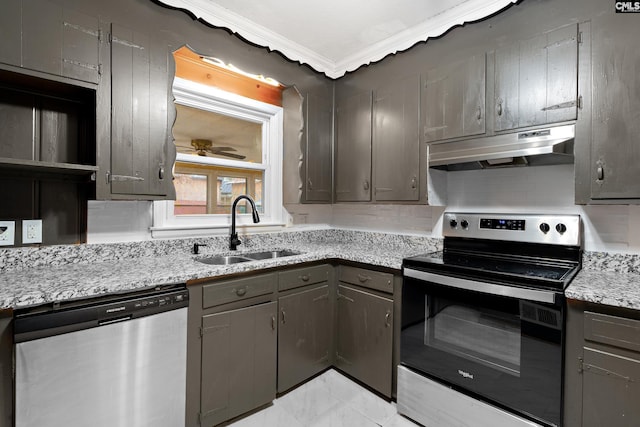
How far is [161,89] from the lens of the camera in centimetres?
182

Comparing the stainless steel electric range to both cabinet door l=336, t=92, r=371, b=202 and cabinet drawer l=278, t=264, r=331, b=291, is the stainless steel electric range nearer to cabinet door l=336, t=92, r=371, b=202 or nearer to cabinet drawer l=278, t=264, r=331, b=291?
cabinet drawer l=278, t=264, r=331, b=291

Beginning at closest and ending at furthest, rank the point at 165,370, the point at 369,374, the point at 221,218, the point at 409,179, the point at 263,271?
1. the point at 165,370
2. the point at 263,271
3. the point at 369,374
4. the point at 409,179
5. the point at 221,218

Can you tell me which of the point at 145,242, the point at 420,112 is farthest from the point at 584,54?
the point at 145,242

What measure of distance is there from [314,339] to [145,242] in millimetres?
1321

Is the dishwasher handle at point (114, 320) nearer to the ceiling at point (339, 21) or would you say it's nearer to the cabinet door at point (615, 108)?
the ceiling at point (339, 21)

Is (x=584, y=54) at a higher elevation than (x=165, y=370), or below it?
higher

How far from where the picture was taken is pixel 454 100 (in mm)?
2080

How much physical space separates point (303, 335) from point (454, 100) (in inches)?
73.8

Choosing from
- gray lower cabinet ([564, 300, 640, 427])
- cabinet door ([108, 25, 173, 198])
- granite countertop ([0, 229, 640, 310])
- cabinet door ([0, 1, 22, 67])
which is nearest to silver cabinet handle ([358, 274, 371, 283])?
granite countertop ([0, 229, 640, 310])

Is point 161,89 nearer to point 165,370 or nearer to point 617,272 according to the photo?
point 165,370

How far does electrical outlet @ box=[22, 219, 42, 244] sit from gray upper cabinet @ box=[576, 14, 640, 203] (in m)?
2.86

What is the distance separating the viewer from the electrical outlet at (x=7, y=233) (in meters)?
1.61

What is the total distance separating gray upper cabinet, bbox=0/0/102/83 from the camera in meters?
1.39

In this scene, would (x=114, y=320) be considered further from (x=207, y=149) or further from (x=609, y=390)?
(x=609, y=390)
